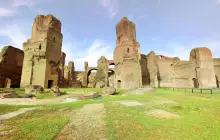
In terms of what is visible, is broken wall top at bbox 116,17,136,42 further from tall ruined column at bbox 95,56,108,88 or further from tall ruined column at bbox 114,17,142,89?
tall ruined column at bbox 95,56,108,88

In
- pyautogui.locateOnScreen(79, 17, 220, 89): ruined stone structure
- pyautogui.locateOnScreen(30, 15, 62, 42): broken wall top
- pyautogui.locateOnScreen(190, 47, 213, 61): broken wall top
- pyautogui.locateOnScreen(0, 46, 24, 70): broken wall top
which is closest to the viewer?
pyautogui.locateOnScreen(30, 15, 62, 42): broken wall top

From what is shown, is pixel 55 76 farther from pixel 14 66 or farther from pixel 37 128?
pixel 37 128

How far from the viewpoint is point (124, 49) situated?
26859 mm

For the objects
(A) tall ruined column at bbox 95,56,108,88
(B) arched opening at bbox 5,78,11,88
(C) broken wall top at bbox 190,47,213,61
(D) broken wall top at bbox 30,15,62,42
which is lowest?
(B) arched opening at bbox 5,78,11,88

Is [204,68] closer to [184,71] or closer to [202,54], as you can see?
[202,54]

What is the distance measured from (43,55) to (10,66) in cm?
994

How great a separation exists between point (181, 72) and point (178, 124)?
32323 millimetres

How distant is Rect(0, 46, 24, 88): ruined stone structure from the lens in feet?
81.8

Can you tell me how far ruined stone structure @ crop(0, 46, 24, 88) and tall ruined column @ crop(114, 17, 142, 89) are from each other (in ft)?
→ 78.4

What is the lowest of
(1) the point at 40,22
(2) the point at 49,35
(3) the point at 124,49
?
(3) the point at 124,49

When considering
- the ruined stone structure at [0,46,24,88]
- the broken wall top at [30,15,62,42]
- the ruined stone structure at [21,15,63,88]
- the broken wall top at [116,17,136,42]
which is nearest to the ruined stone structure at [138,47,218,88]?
the broken wall top at [116,17,136,42]

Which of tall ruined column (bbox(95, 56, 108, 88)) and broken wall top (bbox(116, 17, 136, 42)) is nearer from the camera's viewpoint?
broken wall top (bbox(116, 17, 136, 42))

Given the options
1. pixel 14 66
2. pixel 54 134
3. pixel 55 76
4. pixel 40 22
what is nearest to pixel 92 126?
pixel 54 134

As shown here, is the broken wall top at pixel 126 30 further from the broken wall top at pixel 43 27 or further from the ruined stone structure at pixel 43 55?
the broken wall top at pixel 43 27
